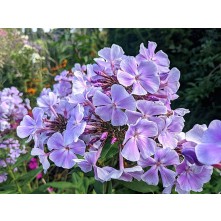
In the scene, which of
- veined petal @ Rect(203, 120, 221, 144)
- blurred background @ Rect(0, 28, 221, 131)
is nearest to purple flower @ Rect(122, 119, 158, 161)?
veined petal @ Rect(203, 120, 221, 144)

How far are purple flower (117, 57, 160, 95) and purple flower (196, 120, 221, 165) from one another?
43cm

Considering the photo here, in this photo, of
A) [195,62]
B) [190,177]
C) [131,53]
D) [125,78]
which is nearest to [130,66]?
[125,78]

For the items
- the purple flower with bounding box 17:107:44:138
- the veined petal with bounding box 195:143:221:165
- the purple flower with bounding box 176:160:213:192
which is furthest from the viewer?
the purple flower with bounding box 17:107:44:138

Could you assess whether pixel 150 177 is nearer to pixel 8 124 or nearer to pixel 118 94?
pixel 118 94

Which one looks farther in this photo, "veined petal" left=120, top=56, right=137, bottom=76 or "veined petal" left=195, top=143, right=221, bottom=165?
"veined petal" left=120, top=56, right=137, bottom=76

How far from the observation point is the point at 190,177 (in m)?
0.78

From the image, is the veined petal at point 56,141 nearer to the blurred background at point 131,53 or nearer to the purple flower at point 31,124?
the purple flower at point 31,124

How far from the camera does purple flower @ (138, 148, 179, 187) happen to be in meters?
0.79

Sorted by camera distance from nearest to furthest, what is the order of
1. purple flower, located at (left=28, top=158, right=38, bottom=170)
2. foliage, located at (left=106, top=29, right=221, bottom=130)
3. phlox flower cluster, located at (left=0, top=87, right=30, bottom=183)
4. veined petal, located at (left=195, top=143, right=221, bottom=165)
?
veined petal, located at (left=195, top=143, right=221, bottom=165) → phlox flower cluster, located at (left=0, top=87, right=30, bottom=183) → purple flower, located at (left=28, top=158, right=38, bottom=170) → foliage, located at (left=106, top=29, right=221, bottom=130)

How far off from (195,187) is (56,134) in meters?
0.28

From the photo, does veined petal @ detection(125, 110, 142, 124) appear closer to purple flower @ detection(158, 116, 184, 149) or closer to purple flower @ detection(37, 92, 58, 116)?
purple flower @ detection(158, 116, 184, 149)

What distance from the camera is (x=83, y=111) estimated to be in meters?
0.83
